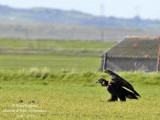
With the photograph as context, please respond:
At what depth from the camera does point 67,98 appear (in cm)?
2556

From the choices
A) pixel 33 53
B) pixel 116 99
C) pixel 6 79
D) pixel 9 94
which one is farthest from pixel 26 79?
pixel 33 53

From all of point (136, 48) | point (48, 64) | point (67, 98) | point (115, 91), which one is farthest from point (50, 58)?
point (115, 91)

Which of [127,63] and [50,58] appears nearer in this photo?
[127,63]

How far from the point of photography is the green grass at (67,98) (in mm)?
20422

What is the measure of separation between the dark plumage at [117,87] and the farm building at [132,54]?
2022 cm

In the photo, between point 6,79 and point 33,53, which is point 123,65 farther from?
point 33,53

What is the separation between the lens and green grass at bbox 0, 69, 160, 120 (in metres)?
20.4

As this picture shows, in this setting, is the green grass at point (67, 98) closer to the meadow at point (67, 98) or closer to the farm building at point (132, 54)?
the meadow at point (67, 98)

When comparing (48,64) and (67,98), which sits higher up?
(67,98)

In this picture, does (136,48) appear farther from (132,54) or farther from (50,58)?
(50,58)

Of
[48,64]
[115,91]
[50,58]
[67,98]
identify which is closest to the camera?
[115,91]

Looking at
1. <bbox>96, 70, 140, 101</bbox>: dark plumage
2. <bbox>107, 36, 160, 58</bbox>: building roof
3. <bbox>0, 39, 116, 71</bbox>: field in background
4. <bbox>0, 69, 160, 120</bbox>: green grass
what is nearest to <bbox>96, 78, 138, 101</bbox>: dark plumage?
<bbox>96, 70, 140, 101</bbox>: dark plumage

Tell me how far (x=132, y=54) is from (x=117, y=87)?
23.3m

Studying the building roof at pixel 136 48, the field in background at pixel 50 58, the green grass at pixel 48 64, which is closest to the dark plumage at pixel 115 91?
the field in background at pixel 50 58
